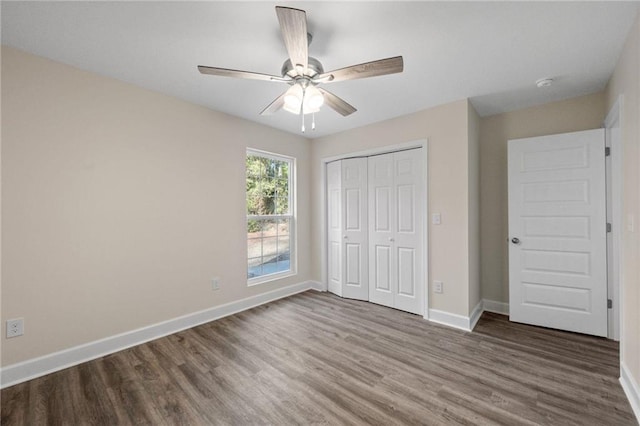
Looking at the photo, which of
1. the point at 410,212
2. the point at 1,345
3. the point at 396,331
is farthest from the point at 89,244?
the point at 410,212

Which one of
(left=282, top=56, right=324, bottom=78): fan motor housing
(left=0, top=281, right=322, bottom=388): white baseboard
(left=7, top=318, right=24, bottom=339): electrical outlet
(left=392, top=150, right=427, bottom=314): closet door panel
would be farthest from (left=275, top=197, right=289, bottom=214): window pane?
(left=7, top=318, right=24, bottom=339): electrical outlet

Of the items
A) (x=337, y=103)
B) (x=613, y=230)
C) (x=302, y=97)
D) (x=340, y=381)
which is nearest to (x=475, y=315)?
(x=613, y=230)

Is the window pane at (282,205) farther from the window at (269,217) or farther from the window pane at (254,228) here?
the window pane at (254,228)

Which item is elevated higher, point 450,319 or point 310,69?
point 310,69

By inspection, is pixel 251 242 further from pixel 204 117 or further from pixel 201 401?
pixel 201 401

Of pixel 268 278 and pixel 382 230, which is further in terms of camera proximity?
pixel 268 278

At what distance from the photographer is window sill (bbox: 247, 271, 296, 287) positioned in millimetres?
3591

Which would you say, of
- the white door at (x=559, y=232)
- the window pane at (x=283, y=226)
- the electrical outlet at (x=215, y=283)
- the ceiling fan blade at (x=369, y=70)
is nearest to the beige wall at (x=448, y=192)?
the white door at (x=559, y=232)

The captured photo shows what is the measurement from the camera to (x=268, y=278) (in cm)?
381

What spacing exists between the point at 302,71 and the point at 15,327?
285 cm

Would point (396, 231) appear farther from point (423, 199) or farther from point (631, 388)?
point (631, 388)

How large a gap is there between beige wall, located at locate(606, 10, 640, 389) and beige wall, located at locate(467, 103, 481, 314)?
1127mm

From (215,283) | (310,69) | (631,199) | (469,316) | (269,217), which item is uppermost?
(310,69)

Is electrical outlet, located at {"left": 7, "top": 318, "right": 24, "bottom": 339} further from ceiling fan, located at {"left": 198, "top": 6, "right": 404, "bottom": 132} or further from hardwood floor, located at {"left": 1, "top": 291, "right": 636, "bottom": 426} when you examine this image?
ceiling fan, located at {"left": 198, "top": 6, "right": 404, "bottom": 132}
